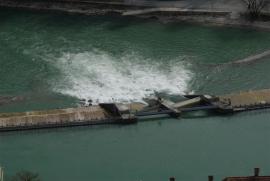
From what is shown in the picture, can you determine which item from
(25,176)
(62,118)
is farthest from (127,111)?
(25,176)

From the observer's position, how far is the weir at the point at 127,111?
54500 millimetres

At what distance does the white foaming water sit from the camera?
194 feet

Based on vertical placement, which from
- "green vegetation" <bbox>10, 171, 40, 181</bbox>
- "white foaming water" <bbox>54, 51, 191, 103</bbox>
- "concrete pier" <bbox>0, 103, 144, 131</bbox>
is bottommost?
"green vegetation" <bbox>10, 171, 40, 181</bbox>

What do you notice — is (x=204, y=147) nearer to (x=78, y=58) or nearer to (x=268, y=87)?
(x=268, y=87)

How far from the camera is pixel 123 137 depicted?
54062 mm

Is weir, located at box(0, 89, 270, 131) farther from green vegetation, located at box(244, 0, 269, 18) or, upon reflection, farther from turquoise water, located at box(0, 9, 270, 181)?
green vegetation, located at box(244, 0, 269, 18)

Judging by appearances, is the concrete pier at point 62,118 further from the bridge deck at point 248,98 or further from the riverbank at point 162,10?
the riverbank at point 162,10

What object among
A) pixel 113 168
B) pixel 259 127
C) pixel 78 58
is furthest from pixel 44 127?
pixel 259 127

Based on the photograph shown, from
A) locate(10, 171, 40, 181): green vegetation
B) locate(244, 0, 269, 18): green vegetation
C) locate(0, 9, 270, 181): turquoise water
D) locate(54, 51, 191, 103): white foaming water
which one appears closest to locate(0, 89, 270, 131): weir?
locate(0, 9, 270, 181): turquoise water

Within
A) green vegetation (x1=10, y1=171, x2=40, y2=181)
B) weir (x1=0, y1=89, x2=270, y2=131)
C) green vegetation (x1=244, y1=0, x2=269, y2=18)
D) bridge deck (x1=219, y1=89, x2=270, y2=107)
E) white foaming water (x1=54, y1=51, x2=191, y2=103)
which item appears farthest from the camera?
green vegetation (x1=244, y1=0, x2=269, y2=18)

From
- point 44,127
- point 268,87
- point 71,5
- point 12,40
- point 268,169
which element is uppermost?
point 71,5

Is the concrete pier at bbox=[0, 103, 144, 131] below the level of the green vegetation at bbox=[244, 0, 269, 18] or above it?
below

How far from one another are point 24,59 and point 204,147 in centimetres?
2027

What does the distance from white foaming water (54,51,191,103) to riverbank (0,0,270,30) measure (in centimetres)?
995
